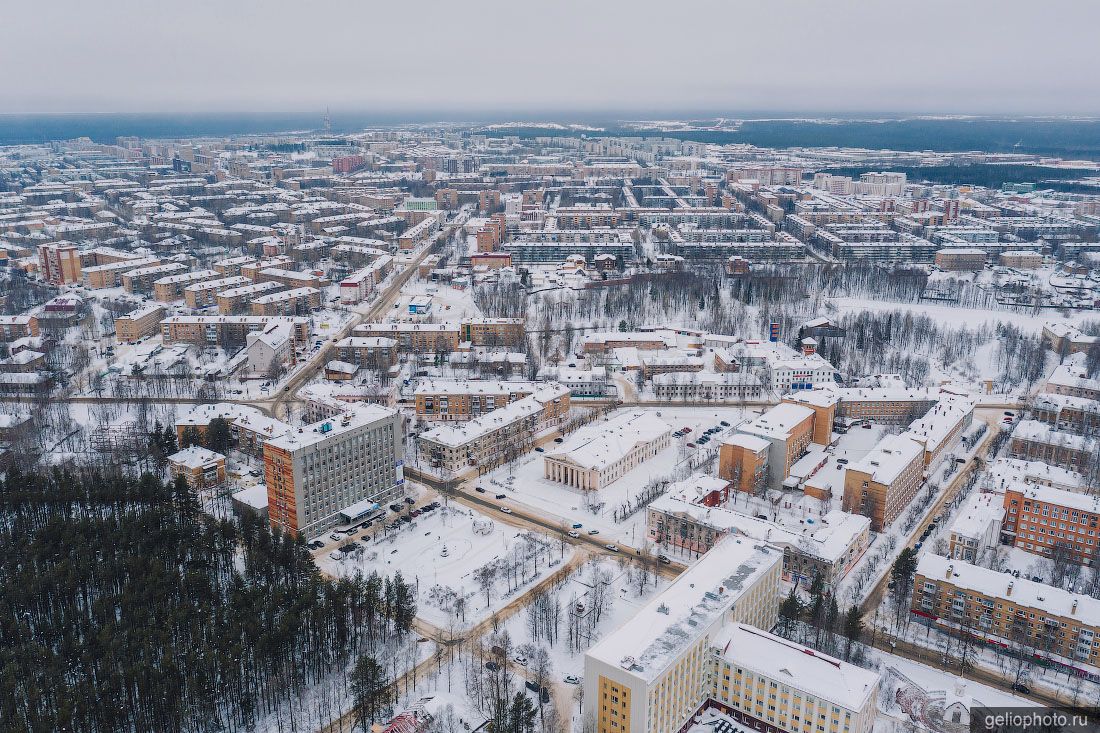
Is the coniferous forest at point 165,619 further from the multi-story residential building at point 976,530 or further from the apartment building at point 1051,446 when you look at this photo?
the apartment building at point 1051,446

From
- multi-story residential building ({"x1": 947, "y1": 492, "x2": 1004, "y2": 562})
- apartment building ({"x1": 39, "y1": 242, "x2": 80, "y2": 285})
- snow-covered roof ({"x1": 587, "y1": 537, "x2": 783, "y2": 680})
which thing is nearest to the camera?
snow-covered roof ({"x1": 587, "y1": 537, "x2": 783, "y2": 680})

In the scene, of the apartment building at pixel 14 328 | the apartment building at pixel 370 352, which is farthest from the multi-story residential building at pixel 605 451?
the apartment building at pixel 14 328

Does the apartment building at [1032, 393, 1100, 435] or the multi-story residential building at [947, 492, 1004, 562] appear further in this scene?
the apartment building at [1032, 393, 1100, 435]

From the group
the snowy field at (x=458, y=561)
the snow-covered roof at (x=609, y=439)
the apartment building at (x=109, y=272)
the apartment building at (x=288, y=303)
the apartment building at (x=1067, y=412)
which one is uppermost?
the apartment building at (x=109, y=272)

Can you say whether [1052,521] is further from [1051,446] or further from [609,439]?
[609,439]

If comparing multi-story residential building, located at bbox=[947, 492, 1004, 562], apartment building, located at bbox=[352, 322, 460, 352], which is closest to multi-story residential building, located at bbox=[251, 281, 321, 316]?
apartment building, located at bbox=[352, 322, 460, 352]

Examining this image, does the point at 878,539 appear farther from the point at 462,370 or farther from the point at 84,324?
the point at 84,324

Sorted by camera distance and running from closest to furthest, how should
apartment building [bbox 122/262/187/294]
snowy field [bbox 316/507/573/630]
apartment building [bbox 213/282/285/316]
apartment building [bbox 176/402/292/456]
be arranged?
1. snowy field [bbox 316/507/573/630]
2. apartment building [bbox 176/402/292/456]
3. apartment building [bbox 213/282/285/316]
4. apartment building [bbox 122/262/187/294]

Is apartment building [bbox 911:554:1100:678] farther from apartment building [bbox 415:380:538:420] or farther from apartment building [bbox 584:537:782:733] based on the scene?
apartment building [bbox 415:380:538:420]

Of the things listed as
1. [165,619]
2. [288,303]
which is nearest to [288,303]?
[288,303]
